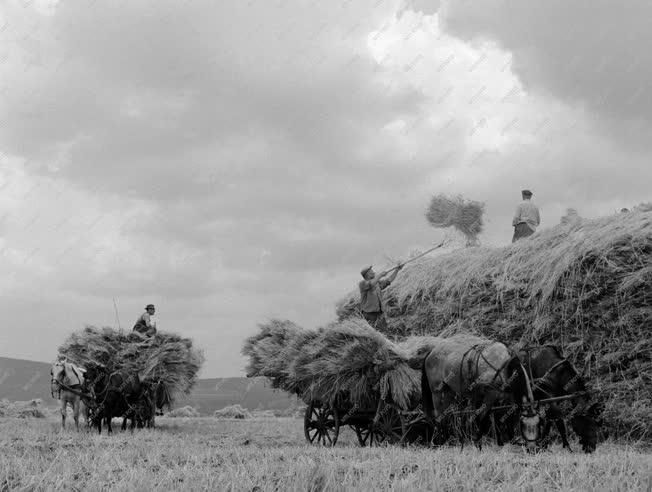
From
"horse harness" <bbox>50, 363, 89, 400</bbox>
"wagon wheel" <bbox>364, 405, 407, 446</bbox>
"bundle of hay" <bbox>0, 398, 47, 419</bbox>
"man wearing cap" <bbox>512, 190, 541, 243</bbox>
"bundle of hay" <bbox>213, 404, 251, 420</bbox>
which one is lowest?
"wagon wheel" <bbox>364, 405, 407, 446</bbox>

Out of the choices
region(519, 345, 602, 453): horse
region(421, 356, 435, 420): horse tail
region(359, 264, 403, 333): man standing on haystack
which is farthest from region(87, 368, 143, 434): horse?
region(519, 345, 602, 453): horse

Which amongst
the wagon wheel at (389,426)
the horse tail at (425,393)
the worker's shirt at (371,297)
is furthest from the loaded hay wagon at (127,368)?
the horse tail at (425,393)

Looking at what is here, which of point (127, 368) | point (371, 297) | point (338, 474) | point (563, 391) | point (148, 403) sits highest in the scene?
point (371, 297)

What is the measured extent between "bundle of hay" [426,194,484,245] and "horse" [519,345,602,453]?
7835 millimetres

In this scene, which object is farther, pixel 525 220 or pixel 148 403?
pixel 148 403

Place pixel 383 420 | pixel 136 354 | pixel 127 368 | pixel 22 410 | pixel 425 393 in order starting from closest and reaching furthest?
pixel 425 393 → pixel 383 420 → pixel 127 368 → pixel 136 354 → pixel 22 410

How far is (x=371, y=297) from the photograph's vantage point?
13898 millimetres

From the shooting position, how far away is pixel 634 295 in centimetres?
1129

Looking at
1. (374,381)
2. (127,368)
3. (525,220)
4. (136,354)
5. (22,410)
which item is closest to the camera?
(374,381)

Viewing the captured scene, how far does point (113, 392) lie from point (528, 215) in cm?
985

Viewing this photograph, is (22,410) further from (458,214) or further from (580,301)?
(580,301)

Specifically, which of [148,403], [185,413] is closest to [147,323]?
[148,403]

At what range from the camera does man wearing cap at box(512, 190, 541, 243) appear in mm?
16734

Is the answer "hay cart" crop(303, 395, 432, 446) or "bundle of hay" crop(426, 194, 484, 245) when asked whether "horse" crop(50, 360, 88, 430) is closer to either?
"hay cart" crop(303, 395, 432, 446)
